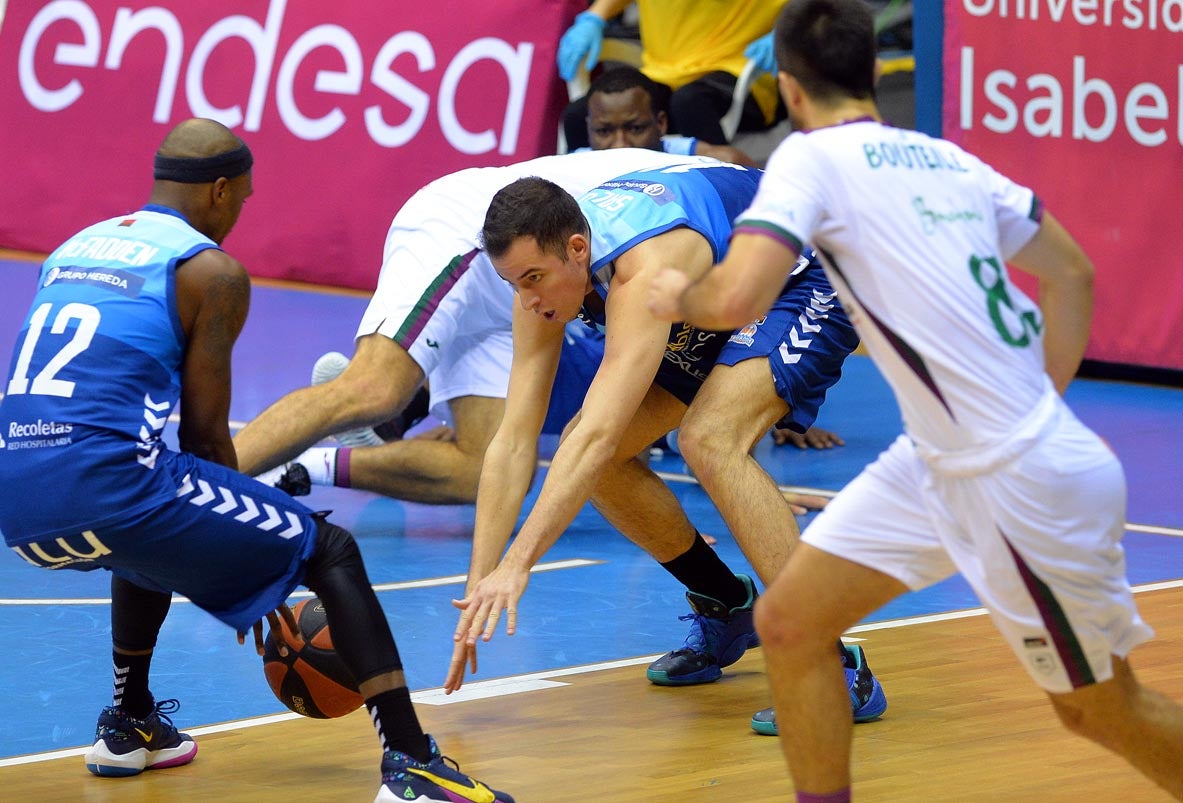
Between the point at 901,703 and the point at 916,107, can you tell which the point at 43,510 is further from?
the point at 916,107

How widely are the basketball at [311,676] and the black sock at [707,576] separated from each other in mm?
1254

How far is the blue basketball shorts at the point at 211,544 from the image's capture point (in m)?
4.34

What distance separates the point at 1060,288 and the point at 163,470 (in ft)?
6.67

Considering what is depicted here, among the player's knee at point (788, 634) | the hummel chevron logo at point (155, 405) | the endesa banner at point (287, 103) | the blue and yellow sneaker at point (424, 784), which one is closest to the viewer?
the player's knee at point (788, 634)

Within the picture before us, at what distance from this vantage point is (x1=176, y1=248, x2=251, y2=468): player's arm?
445 cm

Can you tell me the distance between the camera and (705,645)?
18.7ft

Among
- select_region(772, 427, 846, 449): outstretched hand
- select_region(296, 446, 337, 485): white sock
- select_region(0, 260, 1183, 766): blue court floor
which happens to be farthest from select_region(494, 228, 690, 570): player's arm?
select_region(772, 427, 846, 449): outstretched hand

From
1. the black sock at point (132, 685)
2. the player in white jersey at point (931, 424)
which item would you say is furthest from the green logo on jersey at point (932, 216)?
the black sock at point (132, 685)

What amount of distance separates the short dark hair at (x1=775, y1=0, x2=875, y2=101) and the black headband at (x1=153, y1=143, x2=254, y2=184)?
155 centimetres

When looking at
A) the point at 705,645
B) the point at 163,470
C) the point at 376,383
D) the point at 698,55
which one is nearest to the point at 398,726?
the point at 163,470

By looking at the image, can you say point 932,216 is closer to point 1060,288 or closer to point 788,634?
point 1060,288

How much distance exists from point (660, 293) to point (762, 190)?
0.92 feet

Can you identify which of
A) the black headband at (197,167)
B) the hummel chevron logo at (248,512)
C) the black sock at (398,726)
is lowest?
the black sock at (398,726)

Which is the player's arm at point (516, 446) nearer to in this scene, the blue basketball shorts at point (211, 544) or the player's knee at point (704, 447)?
the player's knee at point (704, 447)
